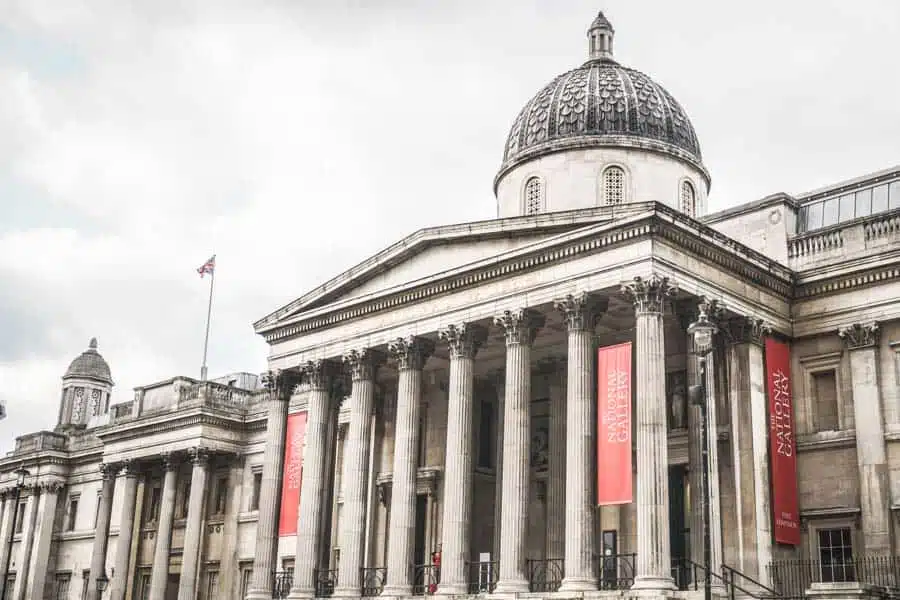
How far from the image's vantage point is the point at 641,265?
2600 centimetres

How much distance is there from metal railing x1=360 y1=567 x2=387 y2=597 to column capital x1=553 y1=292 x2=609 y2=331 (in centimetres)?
1036

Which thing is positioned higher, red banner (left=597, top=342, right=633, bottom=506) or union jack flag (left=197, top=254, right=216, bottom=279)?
union jack flag (left=197, top=254, right=216, bottom=279)

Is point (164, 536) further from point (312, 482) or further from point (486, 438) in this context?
point (486, 438)

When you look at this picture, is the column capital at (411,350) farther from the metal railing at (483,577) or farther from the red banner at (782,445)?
the red banner at (782,445)

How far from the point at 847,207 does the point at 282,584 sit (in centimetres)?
2047

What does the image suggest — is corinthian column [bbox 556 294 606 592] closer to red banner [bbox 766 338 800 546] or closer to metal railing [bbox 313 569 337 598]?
red banner [bbox 766 338 800 546]

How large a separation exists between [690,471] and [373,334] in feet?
33.6

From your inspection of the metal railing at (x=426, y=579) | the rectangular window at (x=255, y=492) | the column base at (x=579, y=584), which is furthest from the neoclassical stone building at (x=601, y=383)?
the rectangular window at (x=255, y=492)

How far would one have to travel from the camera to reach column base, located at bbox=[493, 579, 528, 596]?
26.5 meters

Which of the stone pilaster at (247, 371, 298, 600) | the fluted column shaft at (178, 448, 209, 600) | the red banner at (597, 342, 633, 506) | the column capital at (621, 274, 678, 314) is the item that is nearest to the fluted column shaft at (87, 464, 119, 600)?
the fluted column shaft at (178, 448, 209, 600)

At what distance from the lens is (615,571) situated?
29.2m

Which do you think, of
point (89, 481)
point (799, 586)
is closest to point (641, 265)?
point (799, 586)

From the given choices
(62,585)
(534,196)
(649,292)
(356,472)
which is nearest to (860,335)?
(649,292)

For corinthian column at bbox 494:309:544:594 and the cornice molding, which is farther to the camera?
corinthian column at bbox 494:309:544:594
